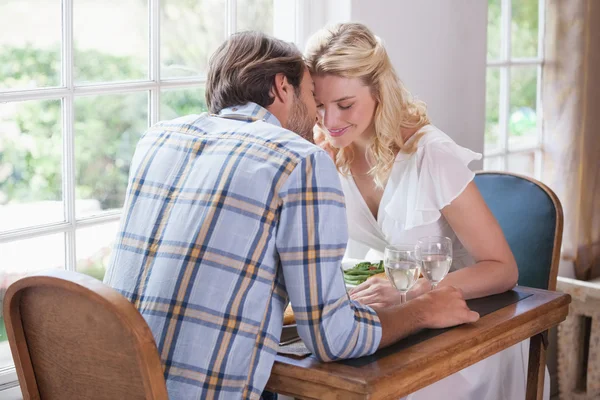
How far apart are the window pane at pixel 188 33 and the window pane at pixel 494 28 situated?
1365 mm

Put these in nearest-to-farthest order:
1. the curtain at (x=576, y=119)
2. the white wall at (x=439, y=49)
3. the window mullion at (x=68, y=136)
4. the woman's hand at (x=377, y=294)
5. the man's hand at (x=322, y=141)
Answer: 1. the woman's hand at (x=377, y=294)
2. the window mullion at (x=68, y=136)
3. the man's hand at (x=322, y=141)
4. the white wall at (x=439, y=49)
5. the curtain at (x=576, y=119)

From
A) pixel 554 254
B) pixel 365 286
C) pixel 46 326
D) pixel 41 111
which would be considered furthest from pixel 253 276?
pixel 554 254

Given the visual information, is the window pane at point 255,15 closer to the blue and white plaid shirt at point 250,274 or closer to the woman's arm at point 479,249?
the woman's arm at point 479,249

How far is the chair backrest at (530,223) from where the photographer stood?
2422 millimetres

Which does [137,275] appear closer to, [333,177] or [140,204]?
[140,204]

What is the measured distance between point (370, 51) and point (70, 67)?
780mm

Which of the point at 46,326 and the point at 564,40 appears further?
the point at 564,40

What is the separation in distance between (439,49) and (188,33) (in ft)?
3.22

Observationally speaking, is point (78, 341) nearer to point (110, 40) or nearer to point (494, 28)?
point (110, 40)

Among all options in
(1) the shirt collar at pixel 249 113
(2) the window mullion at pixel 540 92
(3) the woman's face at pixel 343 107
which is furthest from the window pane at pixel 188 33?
(2) the window mullion at pixel 540 92

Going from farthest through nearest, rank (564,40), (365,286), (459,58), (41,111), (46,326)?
(564,40)
(459,58)
(41,111)
(365,286)
(46,326)

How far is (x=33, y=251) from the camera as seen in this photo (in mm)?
2131

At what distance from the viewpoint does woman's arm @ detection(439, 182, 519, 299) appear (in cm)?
202

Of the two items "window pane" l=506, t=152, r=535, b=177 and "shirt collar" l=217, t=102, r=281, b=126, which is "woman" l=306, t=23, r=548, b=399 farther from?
"window pane" l=506, t=152, r=535, b=177
